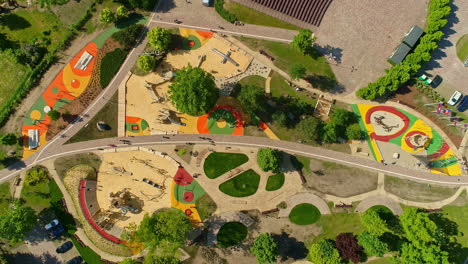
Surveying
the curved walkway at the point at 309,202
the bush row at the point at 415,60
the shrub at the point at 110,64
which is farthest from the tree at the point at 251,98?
the shrub at the point at 110,64

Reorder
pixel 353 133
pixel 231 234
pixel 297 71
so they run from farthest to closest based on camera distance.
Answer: pixel 231 234 < pixel 353 133 < pixel 297 71

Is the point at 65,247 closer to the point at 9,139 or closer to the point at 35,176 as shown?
A: the point at 35,176

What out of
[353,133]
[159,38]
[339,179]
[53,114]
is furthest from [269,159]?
Result: [53,114]

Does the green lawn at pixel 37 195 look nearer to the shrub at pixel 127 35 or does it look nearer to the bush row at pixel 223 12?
the shrub at pixel 127 35

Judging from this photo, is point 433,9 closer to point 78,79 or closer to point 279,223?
point 279,223

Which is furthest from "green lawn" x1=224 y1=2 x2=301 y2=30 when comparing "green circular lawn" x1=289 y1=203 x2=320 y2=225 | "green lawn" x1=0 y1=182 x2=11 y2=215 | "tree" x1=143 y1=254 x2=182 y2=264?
"green lawn" x1=0 y1=182 x2=11 y2=215

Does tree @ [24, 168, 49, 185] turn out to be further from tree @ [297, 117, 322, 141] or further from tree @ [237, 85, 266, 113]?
tree @ [297, 117, 322, 141]

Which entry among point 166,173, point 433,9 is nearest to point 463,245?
point 433,9
